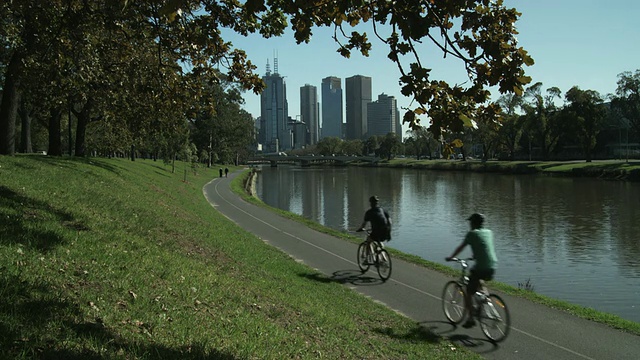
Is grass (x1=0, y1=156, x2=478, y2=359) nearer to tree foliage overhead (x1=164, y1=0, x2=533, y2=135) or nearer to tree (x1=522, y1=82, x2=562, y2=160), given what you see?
tree foliage overhead (x1=164, y1=0, x2=533, y2=135)

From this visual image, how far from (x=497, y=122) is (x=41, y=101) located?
14964 millimetres

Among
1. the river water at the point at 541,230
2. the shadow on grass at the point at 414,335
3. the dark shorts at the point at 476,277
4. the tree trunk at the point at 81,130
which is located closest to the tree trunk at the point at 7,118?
the tree trunk at the point at 81,130

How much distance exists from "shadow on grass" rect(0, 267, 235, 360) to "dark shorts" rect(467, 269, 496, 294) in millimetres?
4325

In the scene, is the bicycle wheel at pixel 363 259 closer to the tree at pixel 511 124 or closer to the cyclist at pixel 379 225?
the cyclist at pixel 379 225

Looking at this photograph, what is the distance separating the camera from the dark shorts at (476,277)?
7391mm

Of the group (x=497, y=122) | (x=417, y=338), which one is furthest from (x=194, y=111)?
(x=497, y=122)

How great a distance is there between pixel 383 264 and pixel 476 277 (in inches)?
149

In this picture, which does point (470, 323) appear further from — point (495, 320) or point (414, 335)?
point (414, 335)

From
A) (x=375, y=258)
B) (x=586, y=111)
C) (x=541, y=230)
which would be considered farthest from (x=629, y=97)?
(x=375, y=258)

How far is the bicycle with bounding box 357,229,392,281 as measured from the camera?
36.3ft

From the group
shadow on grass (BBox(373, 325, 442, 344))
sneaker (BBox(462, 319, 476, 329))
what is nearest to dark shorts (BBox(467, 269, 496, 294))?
sneaker (BBox(462, 319, 476, 329))

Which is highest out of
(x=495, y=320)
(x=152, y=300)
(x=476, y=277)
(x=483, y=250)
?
(x=483, y=250)

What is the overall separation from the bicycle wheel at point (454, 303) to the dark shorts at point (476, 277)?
0.31 metres

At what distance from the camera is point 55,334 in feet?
13.7
